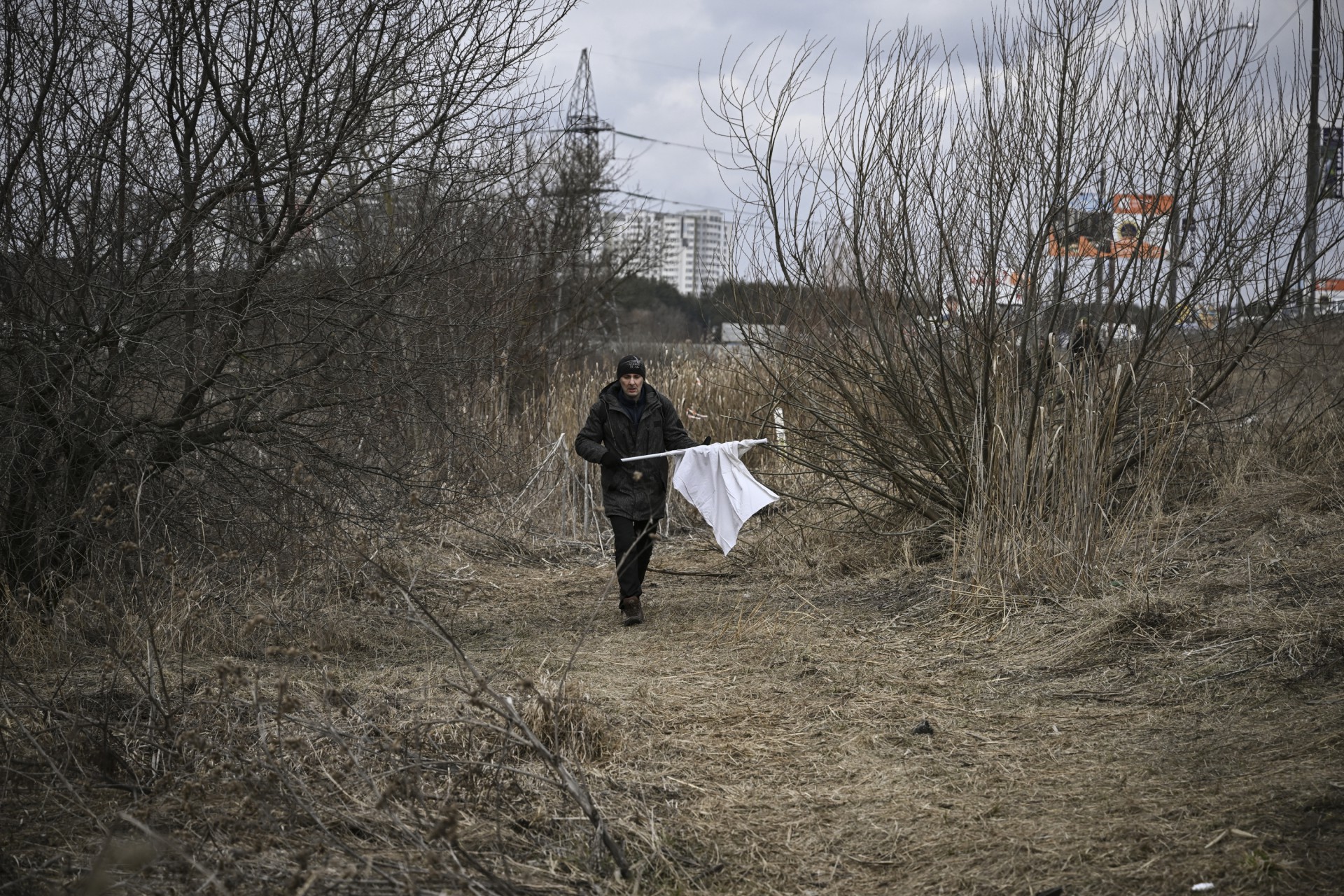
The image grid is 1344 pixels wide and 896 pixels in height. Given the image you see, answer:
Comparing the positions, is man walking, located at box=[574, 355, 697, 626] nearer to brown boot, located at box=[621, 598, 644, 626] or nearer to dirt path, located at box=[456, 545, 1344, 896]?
brown boot, located at box=[621, 598, 644, 626]

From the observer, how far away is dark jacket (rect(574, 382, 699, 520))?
7141 millimetres

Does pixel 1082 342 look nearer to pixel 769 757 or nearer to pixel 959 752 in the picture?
pixel 959 752

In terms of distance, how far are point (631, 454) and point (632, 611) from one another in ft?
3.24

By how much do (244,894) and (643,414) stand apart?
4642 mm

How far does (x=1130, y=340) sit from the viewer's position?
23.7 feet

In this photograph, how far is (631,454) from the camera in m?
7.26

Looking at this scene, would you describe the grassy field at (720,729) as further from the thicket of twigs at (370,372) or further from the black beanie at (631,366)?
the black beanie at (631,366)

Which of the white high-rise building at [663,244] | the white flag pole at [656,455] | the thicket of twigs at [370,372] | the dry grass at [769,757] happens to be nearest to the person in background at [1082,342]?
the thicket of twigs at [370,372]

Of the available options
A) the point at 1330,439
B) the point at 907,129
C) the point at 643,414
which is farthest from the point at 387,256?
the point at 1330,439

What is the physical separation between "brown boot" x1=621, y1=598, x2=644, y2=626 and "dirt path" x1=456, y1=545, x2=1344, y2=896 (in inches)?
9.1

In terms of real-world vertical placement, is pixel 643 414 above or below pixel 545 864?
above

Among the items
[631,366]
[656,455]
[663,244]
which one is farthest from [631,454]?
[663,244]

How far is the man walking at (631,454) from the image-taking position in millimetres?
7059

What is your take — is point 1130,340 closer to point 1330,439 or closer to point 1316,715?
point 1330,439
